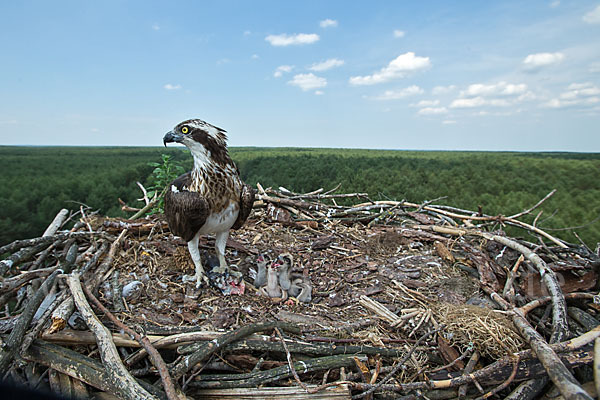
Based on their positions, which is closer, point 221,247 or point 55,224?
point 221,247

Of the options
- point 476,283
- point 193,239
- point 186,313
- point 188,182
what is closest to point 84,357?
point 186,313

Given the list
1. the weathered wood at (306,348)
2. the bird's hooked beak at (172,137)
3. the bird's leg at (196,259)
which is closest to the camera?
the weathered wood at (306,348)

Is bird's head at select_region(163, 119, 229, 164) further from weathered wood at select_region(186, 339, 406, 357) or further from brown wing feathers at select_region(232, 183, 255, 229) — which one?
weathered wood at select_region(186, 339, 406, 357)

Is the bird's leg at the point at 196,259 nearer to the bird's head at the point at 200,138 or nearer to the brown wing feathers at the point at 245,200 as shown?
the brown wing feathers at the point at 245,200

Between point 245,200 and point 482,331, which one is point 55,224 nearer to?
point 245,200

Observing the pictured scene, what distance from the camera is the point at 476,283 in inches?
154

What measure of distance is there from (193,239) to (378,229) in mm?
3100

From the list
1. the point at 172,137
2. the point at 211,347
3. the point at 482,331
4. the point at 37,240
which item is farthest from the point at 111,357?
the point at 482,331

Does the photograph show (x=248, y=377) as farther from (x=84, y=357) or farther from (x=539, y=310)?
(x=539, y=310)

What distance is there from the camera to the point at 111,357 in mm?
2412

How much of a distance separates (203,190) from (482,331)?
2.96 m

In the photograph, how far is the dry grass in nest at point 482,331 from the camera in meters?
2.73

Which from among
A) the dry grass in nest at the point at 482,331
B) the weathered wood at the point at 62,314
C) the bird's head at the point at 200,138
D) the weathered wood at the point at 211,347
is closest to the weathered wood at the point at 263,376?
the weathered wood at the point at 211,347

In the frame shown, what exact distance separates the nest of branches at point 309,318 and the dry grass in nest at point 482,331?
15mm
